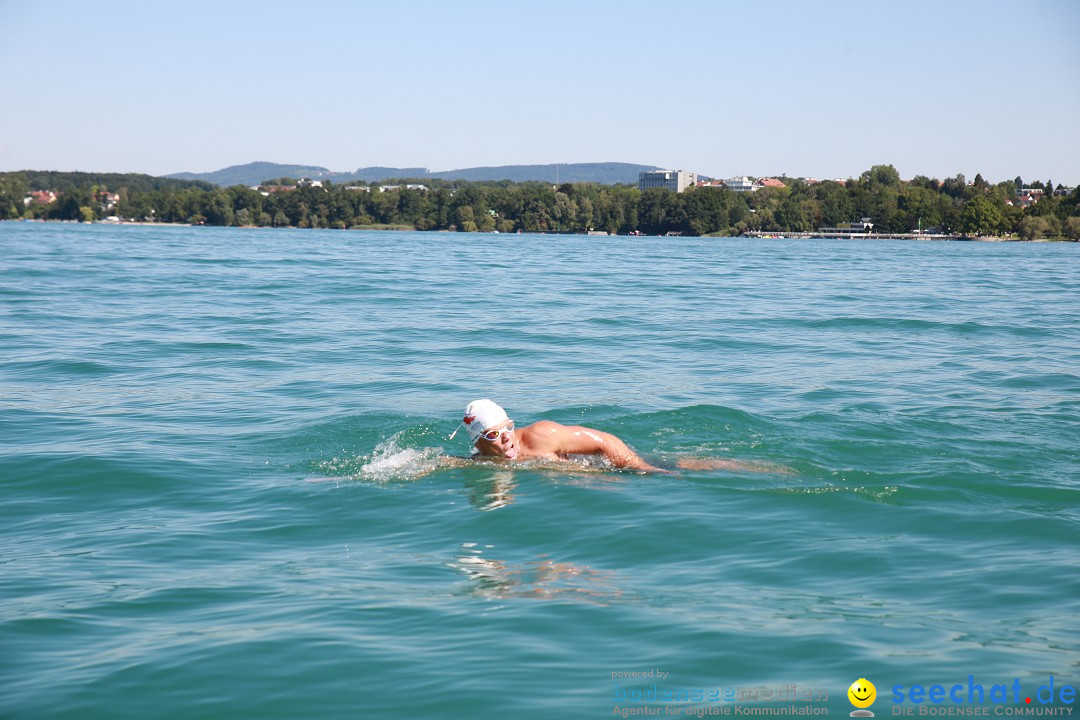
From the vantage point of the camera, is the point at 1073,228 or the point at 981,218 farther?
the point at 981,218

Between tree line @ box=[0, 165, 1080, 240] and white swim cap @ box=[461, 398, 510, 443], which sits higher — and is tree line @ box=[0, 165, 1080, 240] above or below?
above

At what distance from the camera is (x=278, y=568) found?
7332mm

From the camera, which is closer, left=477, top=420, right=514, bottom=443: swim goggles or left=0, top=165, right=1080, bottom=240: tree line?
left=477, top=420, right=514, bottom=443: swim goggles

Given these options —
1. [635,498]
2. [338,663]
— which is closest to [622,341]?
[635,498]

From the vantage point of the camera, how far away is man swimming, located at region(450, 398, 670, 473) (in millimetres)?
9852

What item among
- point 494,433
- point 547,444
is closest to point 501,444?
point 494,433

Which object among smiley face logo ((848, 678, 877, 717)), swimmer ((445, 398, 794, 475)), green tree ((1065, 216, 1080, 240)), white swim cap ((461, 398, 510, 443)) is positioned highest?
green tree ((1065, 216, 1080, 240))

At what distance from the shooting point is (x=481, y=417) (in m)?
9.81

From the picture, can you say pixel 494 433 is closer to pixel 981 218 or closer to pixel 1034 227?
pixel 1034 227

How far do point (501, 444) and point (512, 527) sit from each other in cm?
163

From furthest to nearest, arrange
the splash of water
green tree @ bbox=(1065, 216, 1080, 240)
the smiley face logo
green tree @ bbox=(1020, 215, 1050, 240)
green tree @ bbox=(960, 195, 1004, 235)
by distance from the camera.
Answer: green tree @ bbox=(960, 195, 1004, 235) → green tree @ bbox=(1020, 215, 1050, 240) → green tree @ bbox=(1065, 216, 1080, 240) → the splash of water → the smiley face logo

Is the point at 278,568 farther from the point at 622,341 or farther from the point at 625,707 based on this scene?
the point at 622,341

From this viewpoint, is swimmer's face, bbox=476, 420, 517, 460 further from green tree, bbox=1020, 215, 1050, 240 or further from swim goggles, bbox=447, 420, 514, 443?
green tree, bbox=1020, 215, 1050, 240

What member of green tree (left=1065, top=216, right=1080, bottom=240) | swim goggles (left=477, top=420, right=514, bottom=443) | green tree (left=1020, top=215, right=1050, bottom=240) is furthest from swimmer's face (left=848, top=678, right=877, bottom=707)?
green tree (left=1020, top=215, right=1050, bottom=240)
